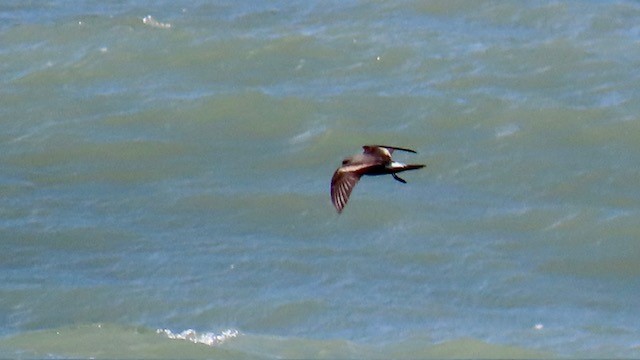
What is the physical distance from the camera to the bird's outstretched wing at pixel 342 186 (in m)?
7.77

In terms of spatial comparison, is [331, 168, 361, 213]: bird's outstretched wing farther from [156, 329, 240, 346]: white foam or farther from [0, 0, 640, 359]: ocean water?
[156, 329, 240, 346]: white foam

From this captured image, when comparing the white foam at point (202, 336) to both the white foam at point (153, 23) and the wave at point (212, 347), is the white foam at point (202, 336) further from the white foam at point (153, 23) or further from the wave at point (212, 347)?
the white foam at point (153, 23)

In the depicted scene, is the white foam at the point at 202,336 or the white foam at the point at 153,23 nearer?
the white foam at the point at 202,336

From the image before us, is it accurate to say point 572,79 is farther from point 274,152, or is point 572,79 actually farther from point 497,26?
point 274,152

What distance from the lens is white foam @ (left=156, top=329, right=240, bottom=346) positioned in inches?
378

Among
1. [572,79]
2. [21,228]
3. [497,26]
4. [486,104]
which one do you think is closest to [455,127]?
[486,104]

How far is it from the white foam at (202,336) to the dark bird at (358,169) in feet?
6.18

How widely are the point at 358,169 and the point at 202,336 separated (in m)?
2.10

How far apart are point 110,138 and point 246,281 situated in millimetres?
2949

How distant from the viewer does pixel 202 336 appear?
9.70m

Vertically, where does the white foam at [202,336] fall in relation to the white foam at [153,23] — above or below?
below

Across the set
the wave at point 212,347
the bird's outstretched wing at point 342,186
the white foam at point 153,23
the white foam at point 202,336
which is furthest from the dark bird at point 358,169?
the white foam at point 153,23

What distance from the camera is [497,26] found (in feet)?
49.0

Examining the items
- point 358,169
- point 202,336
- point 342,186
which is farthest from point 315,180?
point 342,186
